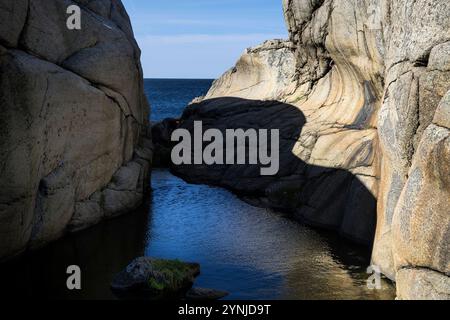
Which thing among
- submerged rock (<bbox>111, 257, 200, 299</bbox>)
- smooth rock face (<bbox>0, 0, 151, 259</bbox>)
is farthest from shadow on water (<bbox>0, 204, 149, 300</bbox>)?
smooth rock face (<bbox>0, 0, 151, 259</bbox>)

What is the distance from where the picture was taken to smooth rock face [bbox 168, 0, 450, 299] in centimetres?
1442

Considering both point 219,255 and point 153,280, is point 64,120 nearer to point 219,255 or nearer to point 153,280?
point 219,255

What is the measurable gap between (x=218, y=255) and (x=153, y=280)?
157 inches

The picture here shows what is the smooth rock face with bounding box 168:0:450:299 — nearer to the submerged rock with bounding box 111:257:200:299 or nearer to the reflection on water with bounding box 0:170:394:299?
the reflection on water with bounding box 0:170:394:299

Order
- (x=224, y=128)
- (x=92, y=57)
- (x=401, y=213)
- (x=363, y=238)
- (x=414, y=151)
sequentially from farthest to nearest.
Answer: (x=224, y=128)
(x=92, y=57)
(x=363, y=238)
(x=414, y=151)
(x=401, y=213)

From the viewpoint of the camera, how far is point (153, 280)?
17.3 meters

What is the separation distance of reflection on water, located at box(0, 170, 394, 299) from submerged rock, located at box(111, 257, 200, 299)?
0.47 meters

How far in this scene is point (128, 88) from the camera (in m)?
27.8

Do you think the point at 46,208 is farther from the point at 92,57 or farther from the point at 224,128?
the point at 224,128

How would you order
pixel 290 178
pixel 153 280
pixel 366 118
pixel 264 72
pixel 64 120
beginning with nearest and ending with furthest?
pixel 153 280
pixel 64 120
pixel 366 118
pixel 290 178
pixel 264 72

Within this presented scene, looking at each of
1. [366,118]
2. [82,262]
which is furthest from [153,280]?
[366,118]

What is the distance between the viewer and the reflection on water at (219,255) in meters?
17.5

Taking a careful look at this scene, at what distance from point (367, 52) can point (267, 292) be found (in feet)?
46.5
